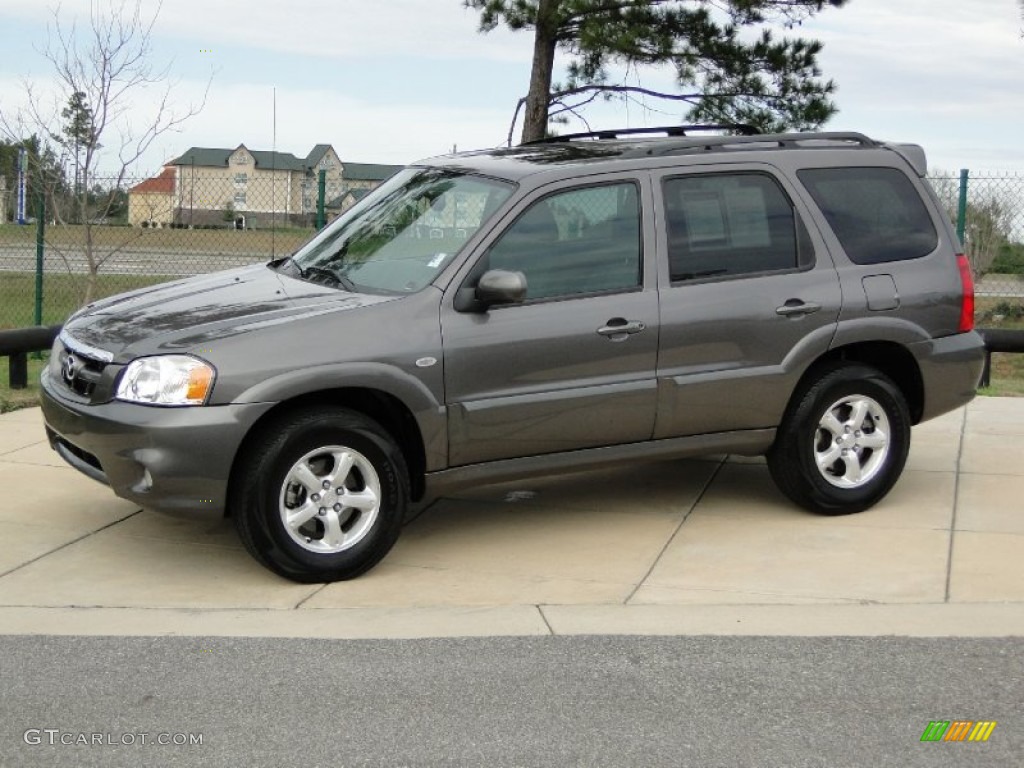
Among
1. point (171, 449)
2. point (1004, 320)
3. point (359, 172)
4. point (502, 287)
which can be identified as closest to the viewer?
point (171, 449)

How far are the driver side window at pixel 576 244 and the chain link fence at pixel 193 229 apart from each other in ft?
22.1

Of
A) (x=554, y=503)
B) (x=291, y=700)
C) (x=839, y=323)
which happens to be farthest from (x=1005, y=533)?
(x=291, y=700)

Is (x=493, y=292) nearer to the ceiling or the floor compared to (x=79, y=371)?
nearer to the ceiling

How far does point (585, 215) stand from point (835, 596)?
214 centimetres

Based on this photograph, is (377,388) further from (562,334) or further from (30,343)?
(30,343)

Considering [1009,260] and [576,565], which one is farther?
[1009,260]

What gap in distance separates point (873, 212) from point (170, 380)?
380cm

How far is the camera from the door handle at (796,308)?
725cm

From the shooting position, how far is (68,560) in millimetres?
6785

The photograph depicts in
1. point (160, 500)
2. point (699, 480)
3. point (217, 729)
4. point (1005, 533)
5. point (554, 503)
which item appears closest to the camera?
point (217, 729)

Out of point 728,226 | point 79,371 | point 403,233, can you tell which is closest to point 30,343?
point 79,371

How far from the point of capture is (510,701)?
16.3ft

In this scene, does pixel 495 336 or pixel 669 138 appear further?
pixel 669 138

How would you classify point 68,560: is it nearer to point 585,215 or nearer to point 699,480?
point 585,215
